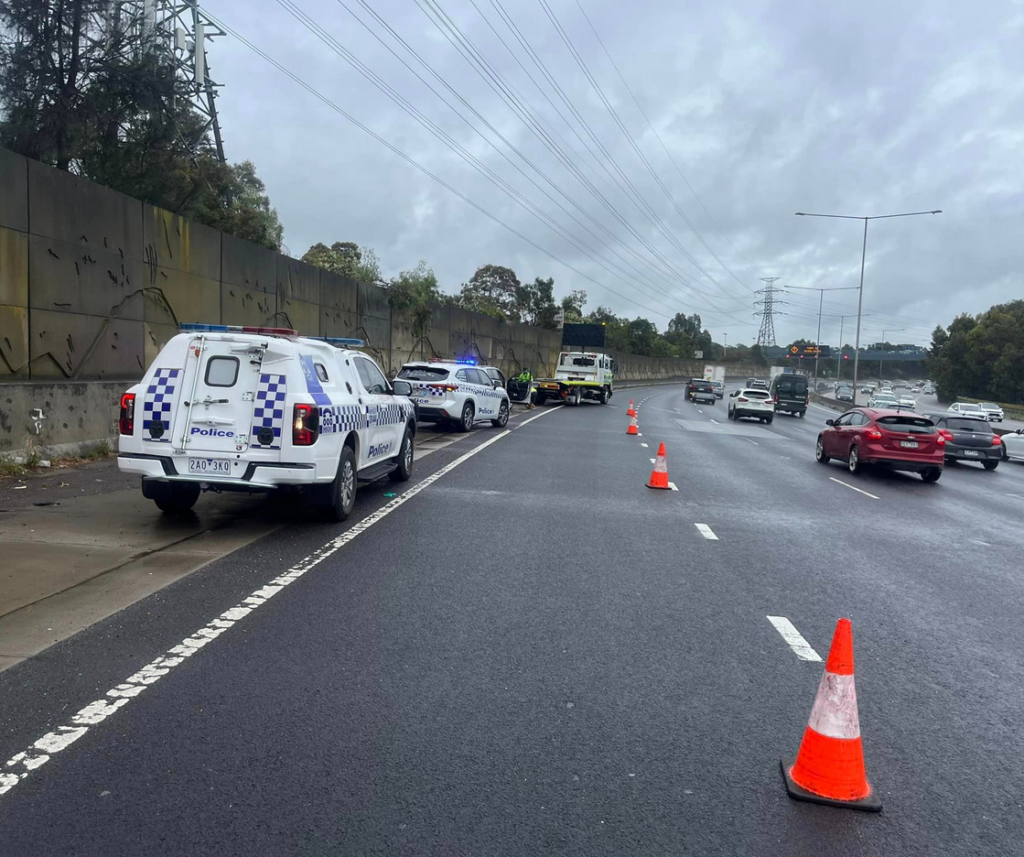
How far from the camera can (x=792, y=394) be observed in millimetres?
48844

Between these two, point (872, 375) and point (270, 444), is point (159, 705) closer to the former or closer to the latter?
point (270, 444)

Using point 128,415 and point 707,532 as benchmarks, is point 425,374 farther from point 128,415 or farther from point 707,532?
point 128,415

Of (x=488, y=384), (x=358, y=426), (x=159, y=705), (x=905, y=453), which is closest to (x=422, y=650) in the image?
(x=159, y=705)

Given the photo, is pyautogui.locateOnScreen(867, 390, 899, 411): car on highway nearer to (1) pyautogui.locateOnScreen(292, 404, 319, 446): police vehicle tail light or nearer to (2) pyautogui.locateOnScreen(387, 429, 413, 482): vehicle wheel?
(2) pyautogui.locateOnScreen(387, 429, 413, 482): vehicle wheel

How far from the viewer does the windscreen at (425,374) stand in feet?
71.4

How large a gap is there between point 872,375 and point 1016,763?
176428 millimetres

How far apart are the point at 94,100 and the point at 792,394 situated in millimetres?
37053

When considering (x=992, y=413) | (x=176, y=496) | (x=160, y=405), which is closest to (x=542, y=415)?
(x=176, y=496)

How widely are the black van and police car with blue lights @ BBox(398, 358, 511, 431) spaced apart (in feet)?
97.3

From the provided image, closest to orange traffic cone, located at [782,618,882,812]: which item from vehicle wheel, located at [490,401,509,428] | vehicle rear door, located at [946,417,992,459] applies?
vehicle wheel, located at [490,401,509,428]

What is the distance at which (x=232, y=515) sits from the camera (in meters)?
10.1

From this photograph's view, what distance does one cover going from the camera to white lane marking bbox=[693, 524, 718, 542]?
998 centimetres

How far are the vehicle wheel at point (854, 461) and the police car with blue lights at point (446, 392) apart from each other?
885cm

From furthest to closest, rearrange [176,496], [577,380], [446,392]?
[577,380], [446,392], [176,496]
